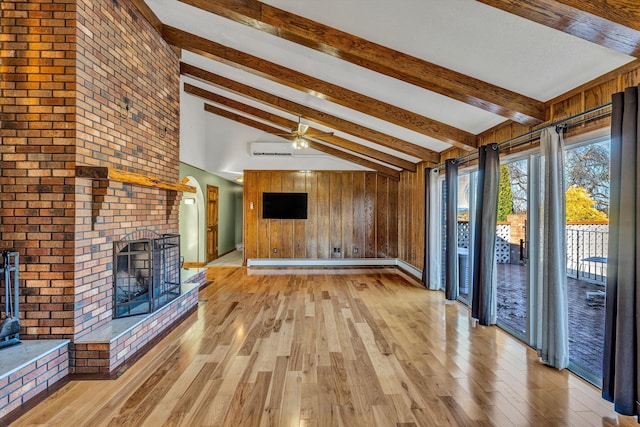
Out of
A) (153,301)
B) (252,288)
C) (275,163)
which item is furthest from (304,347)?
(275,163)

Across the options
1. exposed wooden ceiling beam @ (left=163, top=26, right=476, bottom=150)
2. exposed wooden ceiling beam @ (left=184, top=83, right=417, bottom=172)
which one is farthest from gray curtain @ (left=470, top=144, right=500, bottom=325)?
exposed wooden ceiling beam @ (left=184, top=83, right=417, bottom=172)

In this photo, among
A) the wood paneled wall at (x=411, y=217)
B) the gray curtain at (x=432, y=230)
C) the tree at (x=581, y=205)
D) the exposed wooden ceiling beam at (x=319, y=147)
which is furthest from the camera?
the exposed wooden ceiling beam at (x=319, y=147)

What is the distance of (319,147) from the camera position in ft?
25.8

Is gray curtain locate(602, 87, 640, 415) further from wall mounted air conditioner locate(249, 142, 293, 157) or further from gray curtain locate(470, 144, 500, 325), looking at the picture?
wall mounted air conditioner locate(249, 142, 293, 157)

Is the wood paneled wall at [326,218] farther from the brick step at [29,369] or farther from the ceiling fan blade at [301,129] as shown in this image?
the brick step at [29,369]

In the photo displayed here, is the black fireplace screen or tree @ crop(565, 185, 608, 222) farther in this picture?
the black fireplace screen

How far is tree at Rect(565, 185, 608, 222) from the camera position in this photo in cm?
317

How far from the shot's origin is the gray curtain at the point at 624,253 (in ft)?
6.74

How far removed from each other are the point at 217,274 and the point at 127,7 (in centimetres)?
517

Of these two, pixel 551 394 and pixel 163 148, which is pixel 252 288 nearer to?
pixel 163 148

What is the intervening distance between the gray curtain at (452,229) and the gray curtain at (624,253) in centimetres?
288

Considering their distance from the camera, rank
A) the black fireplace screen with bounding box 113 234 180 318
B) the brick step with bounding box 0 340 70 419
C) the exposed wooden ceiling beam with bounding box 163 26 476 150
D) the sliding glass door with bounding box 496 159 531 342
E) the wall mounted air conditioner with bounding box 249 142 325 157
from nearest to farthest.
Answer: the brick step with bounding box 0 340 70 419 → the black fireplace screen with bounding box 113 234 180 318 → the sliding glass door with bounding box 496 159 531 342 → the exposed wooden ceiling beam with bounding box 163 26 476 150 → the wall mounted air conditioner with bounding box 249 142 325 157

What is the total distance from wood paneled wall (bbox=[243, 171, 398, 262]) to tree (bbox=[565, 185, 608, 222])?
202 inches

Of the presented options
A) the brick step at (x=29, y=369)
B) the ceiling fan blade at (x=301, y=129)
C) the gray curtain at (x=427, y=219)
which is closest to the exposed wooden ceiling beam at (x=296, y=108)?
the ceiling fan blade at (x=301, y=129)
